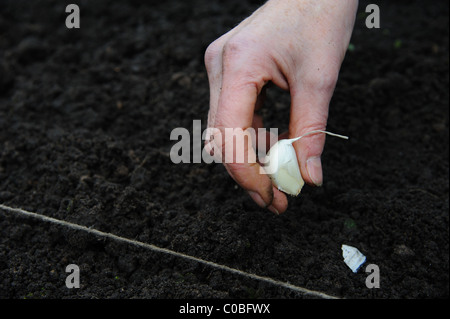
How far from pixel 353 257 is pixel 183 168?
30.3 inches

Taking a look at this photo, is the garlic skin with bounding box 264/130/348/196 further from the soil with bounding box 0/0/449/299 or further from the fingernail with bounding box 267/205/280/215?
the soil with bounding box 0/0/449/299

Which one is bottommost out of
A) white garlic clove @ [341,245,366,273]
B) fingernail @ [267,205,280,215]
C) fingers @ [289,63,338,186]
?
white garlic clove @ [341,245,366,273]

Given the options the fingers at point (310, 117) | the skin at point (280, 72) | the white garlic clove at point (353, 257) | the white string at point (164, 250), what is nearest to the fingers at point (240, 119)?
the skin at point (280, 72)

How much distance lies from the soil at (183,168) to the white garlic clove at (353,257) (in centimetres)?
2

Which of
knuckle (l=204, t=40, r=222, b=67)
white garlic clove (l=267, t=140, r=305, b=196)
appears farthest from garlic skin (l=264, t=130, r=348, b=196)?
knuckle (l=204, t=40, r=222, b=67)

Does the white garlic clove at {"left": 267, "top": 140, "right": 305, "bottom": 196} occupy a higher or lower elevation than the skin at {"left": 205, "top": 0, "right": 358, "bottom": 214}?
lower

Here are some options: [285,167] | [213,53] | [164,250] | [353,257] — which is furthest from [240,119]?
[353,257]

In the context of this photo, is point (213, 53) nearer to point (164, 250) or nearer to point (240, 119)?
point (240, 119)

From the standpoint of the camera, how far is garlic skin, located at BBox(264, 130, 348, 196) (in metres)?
1.35

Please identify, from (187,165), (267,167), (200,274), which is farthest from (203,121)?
(200,274)

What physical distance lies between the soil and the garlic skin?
213mm

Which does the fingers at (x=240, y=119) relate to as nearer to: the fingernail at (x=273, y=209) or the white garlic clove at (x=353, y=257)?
the fingernail at (x=273, y=209)

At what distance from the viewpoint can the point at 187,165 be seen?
180cm

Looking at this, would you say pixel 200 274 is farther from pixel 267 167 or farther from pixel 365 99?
pixel 365 99
